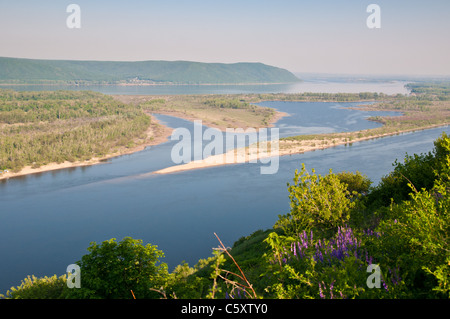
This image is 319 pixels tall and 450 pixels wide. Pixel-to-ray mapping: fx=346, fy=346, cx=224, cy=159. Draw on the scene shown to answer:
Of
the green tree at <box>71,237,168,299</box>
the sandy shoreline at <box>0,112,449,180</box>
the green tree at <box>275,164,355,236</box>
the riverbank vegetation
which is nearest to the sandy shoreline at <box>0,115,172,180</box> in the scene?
the sandy shoreline at <box>0,112,449,180</box>

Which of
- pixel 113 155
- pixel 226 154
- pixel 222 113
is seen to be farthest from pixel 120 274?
pixel 222 113

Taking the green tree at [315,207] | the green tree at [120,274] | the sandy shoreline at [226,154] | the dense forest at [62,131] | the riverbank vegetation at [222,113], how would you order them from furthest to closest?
the riverbank vegetation at [222,113], the dense forest at [62,131], the sandy shoreline at [226,154], the green tree at [120,274], the green tree at [315,207]

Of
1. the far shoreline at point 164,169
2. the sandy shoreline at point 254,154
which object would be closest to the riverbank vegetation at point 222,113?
the far shoreline at point 164,169

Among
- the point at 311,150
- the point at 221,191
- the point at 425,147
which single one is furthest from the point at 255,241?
the point at 425,147

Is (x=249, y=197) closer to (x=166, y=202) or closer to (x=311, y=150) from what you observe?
(x=166, y=202)

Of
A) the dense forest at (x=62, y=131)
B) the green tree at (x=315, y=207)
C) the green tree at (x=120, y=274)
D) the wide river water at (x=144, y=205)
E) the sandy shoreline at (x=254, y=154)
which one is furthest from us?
the dense forest at (x=62, y=131)

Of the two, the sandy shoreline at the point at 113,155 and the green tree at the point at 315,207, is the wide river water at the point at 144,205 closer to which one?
the sandy shoreline at the point at 113,155

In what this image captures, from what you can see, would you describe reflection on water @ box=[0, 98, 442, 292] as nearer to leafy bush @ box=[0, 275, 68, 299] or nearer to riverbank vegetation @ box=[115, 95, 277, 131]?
Answer: leafy bush @ box=[0, 275, 68, 299]

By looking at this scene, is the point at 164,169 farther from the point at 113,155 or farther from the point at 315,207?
the point at 315,207
